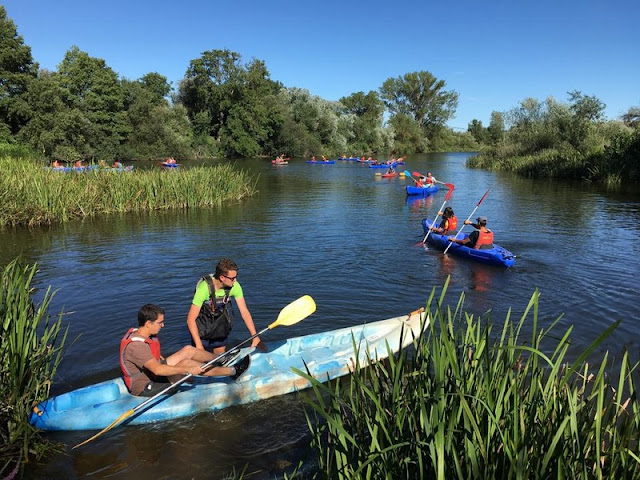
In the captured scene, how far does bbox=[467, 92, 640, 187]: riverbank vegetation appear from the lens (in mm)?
30422

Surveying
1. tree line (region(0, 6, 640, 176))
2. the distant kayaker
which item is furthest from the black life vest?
tree line (region(0, 6, 640, 176))

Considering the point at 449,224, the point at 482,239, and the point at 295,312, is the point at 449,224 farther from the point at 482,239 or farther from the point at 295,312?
the point at 295,312

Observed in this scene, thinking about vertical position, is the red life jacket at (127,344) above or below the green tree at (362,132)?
below

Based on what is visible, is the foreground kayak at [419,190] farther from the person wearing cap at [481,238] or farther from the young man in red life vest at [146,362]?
the young man in red life vest at [146,362]

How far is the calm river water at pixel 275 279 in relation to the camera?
202 inches

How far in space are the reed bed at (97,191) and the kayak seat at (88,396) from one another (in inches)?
481

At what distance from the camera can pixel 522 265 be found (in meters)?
12.2

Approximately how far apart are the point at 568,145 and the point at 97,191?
1354 inches

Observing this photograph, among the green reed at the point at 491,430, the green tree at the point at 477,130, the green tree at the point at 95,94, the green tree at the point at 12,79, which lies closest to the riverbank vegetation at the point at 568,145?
the green reed at the point at 491,430

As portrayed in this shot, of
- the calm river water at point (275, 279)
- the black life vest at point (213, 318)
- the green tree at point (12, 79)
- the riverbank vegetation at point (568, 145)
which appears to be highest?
the green tree at point (12, 79)

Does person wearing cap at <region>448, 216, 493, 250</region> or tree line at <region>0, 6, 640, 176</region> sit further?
tree line at <region>0, 6, 640, 176</region>

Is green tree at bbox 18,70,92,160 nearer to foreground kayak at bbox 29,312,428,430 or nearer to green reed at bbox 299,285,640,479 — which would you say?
foreground kayak at bbox 29,312,428,430

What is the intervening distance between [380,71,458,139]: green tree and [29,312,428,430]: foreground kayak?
87229 mm

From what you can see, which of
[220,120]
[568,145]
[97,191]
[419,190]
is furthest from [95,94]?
[568,145]
